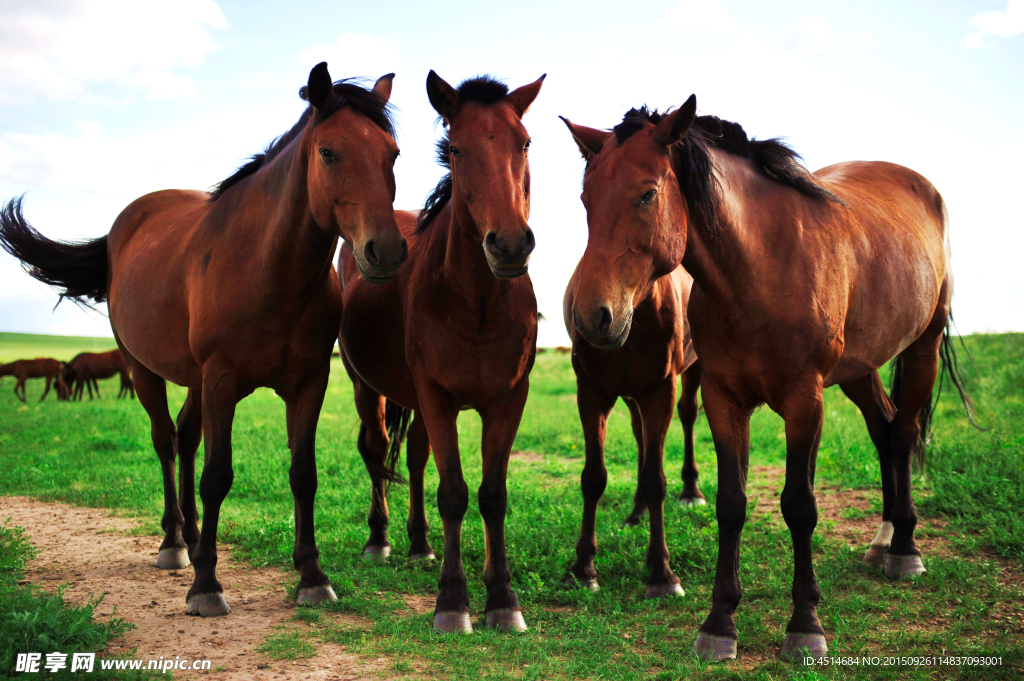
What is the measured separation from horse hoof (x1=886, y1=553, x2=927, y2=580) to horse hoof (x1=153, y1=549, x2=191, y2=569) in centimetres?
502

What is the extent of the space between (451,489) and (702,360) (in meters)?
1.59

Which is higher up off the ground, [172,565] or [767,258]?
[767,258]

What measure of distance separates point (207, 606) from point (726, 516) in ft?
9.88

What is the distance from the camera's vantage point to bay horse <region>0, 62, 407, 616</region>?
3798 mm

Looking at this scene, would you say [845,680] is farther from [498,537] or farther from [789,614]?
[498,537]

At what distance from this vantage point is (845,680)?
3191 millimetres

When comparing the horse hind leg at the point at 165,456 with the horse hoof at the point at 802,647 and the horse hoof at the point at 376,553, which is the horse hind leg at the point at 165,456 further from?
the horse hoof at the point at 802,647

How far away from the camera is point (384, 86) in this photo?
444cm

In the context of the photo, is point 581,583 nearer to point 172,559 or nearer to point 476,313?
point 476,313

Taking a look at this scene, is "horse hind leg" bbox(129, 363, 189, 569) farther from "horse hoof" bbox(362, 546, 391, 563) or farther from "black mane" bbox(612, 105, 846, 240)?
"black mane" bbox(612, 105, 846, 240)

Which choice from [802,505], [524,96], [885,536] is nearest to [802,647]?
[802,505]

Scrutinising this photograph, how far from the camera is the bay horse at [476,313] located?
3.58 m

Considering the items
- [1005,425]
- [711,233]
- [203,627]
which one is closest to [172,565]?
[203,627]

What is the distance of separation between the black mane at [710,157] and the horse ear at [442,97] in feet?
3.11
